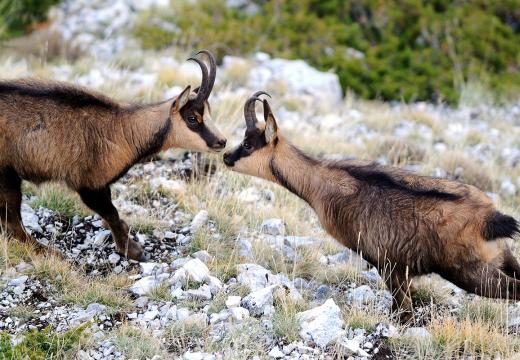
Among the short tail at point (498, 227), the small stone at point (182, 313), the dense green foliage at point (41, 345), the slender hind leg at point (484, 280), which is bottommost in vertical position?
the dense green foliage at point (41, 345)

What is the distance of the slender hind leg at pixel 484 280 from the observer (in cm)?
651

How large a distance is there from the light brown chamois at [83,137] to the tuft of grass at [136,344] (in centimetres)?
163

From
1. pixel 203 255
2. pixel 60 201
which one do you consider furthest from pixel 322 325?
pixel 60 201

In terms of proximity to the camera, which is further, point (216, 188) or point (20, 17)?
point (20, 17)

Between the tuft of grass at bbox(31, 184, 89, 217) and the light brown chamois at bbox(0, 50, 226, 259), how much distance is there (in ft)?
2.66

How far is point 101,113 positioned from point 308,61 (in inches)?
386

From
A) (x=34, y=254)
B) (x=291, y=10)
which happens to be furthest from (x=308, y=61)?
(x=34, y=254)

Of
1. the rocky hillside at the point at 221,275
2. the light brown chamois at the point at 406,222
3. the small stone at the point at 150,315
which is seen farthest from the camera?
the small stone at the point at 150,315

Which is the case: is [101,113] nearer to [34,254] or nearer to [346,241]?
[34,254]

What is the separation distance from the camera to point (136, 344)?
6035mm

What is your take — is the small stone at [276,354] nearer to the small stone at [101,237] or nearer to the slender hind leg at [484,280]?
the slender hind leg at [484,280]

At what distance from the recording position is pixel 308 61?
55.8 ft

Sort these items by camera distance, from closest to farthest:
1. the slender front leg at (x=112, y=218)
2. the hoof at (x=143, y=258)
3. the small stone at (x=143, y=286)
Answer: the small stone at (x=143, y=286) → the slender front leg at (x=112, y=218) → the hoof at (x=143, y=258)

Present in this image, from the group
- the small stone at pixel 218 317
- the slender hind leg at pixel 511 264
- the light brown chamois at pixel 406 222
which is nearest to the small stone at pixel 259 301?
the small stone at pixel 218 317
